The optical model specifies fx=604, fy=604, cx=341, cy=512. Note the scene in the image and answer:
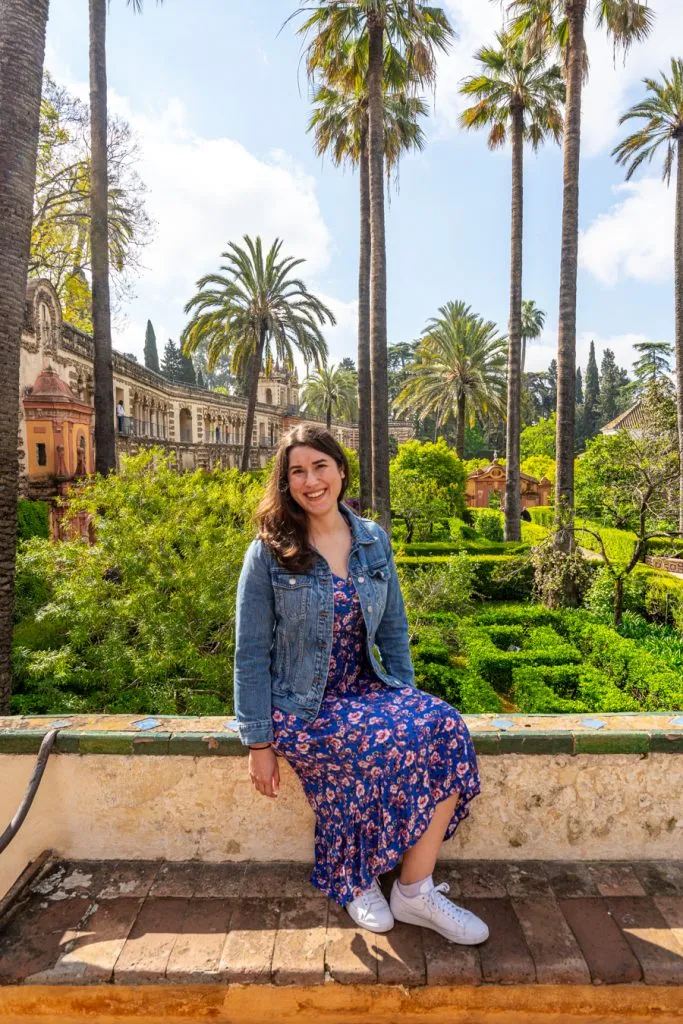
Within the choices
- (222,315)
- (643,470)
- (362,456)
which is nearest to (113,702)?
(643,470)

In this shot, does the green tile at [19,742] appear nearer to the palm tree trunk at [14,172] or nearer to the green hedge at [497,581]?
the palm tree trunk at [14,172]

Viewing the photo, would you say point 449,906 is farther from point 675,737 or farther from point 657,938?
point 675,737

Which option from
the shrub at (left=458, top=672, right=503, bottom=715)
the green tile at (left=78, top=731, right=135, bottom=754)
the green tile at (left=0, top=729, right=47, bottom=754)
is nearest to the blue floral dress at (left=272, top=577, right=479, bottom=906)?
the green tile at (left=78, top=731, right=135, bottom=754)

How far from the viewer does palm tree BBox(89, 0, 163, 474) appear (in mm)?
11227

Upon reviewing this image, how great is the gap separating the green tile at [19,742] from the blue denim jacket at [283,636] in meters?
0.96

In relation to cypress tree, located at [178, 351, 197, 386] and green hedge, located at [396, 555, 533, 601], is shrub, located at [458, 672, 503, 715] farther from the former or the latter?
cypress tree, located at [178, 351, 197, 386]

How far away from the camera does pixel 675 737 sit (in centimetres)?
254

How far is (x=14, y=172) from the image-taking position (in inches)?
182

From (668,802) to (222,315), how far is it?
20616mm

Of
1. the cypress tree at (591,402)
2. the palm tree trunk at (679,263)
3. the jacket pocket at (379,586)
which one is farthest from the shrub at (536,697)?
the cypress tree at (591,402)

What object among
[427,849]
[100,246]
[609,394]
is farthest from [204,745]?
[609,394]

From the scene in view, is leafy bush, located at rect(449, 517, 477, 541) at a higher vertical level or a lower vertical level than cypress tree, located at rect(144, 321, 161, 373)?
lower

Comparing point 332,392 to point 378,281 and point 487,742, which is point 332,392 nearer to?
point 378,281

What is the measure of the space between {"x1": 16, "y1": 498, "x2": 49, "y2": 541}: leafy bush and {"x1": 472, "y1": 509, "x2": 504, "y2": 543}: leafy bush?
14529 millimetres
